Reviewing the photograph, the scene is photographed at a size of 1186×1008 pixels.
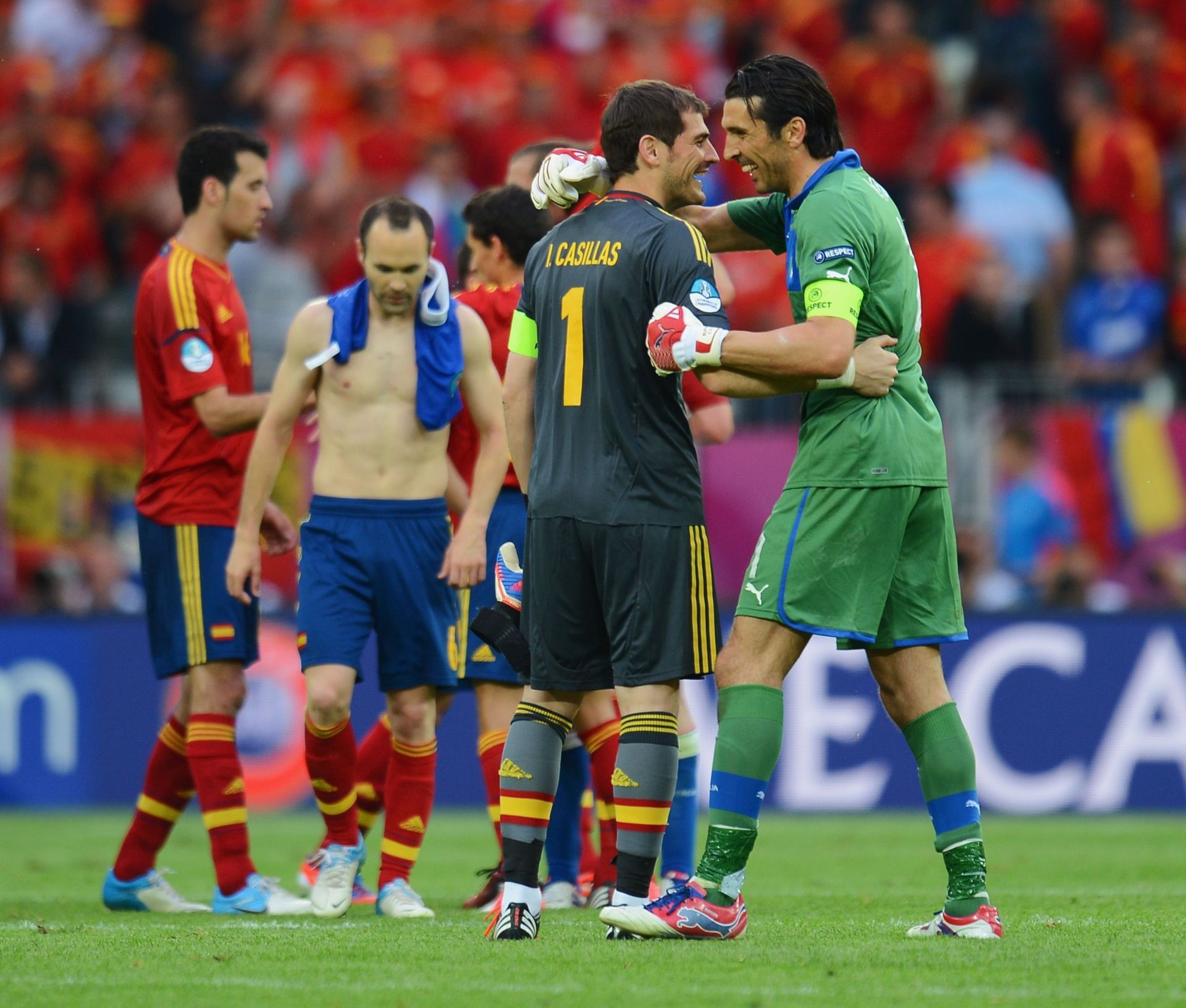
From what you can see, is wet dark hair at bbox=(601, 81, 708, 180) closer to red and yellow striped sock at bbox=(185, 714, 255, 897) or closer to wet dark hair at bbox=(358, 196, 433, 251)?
wet dark hair at bbox=(358, 196, 433, 251)

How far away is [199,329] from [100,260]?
9251mm

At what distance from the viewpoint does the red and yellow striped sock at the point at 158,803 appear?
7.21 metres

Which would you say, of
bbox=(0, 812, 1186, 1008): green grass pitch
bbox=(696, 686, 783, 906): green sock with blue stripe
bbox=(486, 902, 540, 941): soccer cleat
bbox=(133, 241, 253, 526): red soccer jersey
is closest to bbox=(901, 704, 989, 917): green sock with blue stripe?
bbox=(0, 812, 1186, 1008): green grass pitch

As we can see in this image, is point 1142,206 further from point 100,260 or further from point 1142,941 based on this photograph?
point 1142,941

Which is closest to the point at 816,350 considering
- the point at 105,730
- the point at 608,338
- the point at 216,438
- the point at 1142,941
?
the point at 608,338

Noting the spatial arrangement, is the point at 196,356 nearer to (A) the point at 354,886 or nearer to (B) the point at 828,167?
(A) the point at 354,886

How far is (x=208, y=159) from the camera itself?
743cm

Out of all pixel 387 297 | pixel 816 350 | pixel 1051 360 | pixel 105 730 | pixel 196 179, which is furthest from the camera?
pixel 1051 360

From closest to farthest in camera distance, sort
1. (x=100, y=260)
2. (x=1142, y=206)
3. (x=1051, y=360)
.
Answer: (x=1051, y=360) → (x=1142, y=206) → (x=100, y=260)

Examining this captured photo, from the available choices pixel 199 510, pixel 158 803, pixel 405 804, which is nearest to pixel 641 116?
pixel 199 510

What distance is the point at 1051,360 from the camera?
1352 centimetres

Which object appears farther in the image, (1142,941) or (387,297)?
(387,297)

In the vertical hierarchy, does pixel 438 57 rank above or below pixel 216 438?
above

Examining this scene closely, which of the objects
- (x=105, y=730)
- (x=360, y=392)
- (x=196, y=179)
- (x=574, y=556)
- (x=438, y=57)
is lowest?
(x=105, y=730)
